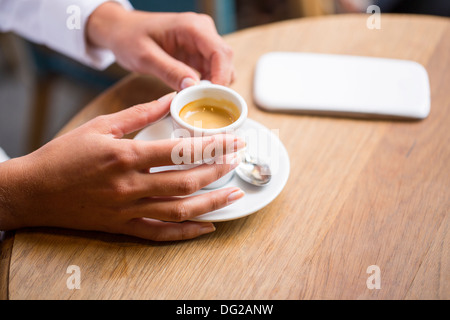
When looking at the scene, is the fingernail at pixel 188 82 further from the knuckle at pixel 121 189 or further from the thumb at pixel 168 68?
the knuckle at pixel 121 189

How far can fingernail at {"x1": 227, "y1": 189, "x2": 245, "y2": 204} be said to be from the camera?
0.64 meters

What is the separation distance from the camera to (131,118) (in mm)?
651

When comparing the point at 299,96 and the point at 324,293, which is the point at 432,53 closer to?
the point at 299,96

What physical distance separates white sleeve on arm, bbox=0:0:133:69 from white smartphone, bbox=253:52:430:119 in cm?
41

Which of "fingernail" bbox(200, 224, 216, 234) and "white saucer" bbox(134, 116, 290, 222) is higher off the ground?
"white saucer" bbox(134, 116, 290, 222)

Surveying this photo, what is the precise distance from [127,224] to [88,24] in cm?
52

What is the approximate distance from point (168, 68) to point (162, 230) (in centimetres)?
35

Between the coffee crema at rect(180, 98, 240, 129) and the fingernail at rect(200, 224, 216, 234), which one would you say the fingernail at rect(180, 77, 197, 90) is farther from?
the fingernail at rect(200, 224, 216, 234)

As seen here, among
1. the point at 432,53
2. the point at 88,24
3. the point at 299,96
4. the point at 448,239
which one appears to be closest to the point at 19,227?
the point at 88,24

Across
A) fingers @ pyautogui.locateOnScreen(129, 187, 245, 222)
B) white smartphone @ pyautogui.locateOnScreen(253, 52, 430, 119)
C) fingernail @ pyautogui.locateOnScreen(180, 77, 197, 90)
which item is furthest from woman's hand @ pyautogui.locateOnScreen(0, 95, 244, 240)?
white smartphone @ pyautogui.locateOnScreen(253, 52, 430, 119)

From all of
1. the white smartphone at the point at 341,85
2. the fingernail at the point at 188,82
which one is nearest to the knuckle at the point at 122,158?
the fingernail at the point at 188,82

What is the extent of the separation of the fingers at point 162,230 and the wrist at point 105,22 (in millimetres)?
458

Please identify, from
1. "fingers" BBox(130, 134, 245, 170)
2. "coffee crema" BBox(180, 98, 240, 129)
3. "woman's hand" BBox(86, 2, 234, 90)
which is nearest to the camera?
"fingers" BBox(130, 134, 245, 170)

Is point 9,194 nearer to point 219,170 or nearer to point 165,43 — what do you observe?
point 219,170
